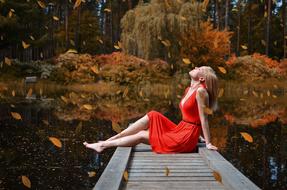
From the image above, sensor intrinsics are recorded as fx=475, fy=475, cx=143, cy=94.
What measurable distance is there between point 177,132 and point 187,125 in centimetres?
16

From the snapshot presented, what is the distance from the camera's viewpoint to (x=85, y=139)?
943 centimetres

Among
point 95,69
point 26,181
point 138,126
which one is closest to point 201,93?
point 138,126

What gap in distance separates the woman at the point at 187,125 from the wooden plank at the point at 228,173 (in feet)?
1.06

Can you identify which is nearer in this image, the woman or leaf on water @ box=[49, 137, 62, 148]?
the woman

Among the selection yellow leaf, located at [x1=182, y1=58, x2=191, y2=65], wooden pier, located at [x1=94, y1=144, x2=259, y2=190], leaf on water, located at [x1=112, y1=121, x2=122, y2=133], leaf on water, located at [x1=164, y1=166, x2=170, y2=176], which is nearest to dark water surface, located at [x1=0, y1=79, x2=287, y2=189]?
leaf on water, located at [x1=112, y1=121, x2=122, y2=133]

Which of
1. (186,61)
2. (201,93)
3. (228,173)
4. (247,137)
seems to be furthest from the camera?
(186,61)

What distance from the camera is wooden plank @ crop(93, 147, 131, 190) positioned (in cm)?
404

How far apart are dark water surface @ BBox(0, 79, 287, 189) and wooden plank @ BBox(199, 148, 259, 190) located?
906 millimetres

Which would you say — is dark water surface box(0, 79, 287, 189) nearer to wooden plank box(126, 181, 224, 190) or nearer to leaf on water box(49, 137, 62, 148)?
leaf on water box(49, 137, 62, 148)

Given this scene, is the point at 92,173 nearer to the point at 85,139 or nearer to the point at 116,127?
the point at 85,139

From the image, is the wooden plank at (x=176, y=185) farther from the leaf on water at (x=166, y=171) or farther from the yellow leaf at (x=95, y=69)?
the yellow leaf at (x=95, y=69)

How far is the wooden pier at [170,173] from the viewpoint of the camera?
4.30m

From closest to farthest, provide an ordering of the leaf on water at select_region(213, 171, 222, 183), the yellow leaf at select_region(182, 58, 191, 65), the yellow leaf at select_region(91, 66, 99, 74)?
the leaf on water at select_region(213, 171, 222, 183), the yellow leaf at select_region(182, 58, 191, 65), the yellow leaf at select_region(91, 66, 99, 74)

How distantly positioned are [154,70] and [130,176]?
23273 millimetres
